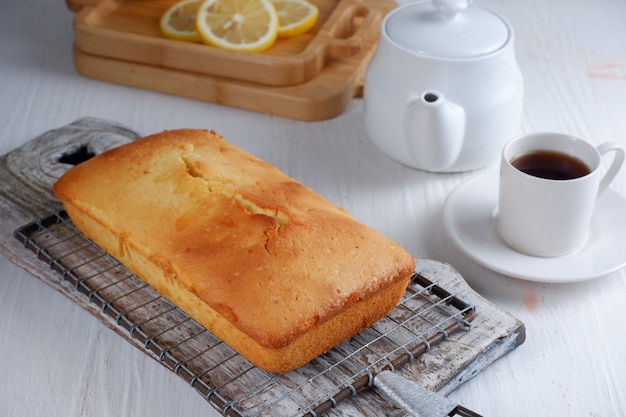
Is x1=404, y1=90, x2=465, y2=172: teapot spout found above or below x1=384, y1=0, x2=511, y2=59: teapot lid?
below

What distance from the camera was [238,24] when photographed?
2.06m

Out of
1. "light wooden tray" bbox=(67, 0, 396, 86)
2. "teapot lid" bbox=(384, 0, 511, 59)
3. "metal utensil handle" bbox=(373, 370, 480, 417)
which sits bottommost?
"metal utensil handle" bbox=(373, 370, 480, 417)

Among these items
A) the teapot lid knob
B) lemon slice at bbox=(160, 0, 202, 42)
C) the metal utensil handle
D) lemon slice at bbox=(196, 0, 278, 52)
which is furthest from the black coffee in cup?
lemon slice at bbox=(160, 0, 202, 42)

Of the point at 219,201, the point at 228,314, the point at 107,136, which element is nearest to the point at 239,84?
the point at 107,136

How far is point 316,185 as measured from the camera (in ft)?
5.84

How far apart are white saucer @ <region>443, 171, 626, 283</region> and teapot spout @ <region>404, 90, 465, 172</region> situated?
0.25ft

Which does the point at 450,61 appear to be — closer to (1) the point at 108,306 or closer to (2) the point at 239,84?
(2) the point at 239,84

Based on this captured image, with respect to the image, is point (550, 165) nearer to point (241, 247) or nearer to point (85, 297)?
point (241, 247)

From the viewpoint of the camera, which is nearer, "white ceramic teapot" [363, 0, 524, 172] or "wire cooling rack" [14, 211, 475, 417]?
"wire cooling rack" [14, 211, 475, 417]

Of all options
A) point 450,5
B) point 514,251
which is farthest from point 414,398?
point 450,5

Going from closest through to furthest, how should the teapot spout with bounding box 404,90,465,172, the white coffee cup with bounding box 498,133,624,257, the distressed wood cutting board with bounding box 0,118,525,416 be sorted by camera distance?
the distressed wood cutting board with bounding box 0,118,525,416 → the white coffee cup with bounding box 498,133,624,257 → the teapot spout with bounding box 404,90,465,172

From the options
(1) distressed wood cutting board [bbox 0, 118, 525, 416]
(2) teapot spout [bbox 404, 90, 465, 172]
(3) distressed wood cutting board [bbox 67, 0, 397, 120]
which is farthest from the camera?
(3) distressed wood cutting board [bbox 67, 0, 397, 120]

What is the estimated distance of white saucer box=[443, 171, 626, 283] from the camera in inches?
56.4

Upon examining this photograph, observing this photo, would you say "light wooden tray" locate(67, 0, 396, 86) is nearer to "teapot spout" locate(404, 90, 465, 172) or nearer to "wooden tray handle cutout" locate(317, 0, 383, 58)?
"wooden tray handle cutout" locate(317, 0, 383, 58)
